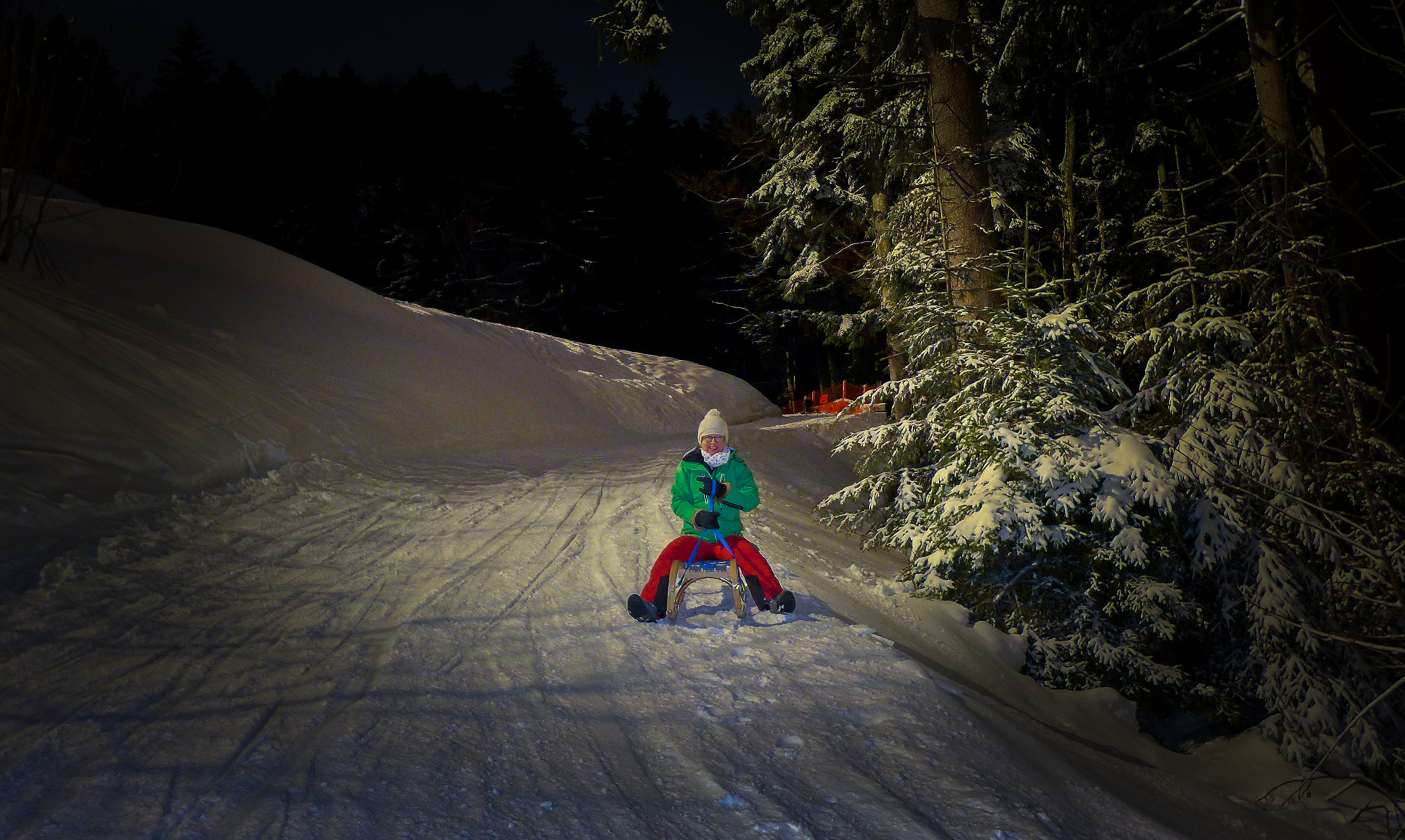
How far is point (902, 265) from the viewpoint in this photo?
7.27 meters

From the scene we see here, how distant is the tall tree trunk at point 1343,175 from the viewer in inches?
292

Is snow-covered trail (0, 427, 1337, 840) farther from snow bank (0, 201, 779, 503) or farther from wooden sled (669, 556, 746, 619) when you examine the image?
snow bank (0, 201, 779, 503)

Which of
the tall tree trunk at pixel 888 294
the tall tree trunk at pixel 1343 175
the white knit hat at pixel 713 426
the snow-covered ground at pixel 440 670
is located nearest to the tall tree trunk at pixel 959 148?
the tall tree trunk at pixel 888 294

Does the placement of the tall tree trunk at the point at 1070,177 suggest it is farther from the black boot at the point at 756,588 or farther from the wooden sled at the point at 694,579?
the wooden sled at the point at 694,579

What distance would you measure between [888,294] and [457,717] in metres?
6.66

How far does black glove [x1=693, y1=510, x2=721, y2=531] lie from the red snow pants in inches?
8.0

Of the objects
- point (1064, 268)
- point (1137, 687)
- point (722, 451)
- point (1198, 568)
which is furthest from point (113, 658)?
point (1064, 268)

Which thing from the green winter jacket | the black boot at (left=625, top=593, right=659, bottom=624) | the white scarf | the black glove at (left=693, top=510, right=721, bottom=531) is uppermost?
the white scarf

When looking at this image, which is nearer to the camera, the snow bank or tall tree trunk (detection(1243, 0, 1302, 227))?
the snow bank

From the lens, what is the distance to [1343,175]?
7.47 metres

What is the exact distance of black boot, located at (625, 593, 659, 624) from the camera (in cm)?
462

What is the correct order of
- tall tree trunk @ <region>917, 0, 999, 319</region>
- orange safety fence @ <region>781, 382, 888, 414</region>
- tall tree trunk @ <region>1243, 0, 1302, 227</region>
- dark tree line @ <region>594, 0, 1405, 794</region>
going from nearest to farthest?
dark tree line @ <region>594, 0, 1405, 794</region>
tall tree trunk @ <region>917, 0, 999, 319</region>
tall tree trunk @ <region>1243, 0, 1302, 227</region>
orange safety fence @ <region>781, 382, 888, 414</region>

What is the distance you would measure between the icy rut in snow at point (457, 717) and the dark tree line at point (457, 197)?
27.3m

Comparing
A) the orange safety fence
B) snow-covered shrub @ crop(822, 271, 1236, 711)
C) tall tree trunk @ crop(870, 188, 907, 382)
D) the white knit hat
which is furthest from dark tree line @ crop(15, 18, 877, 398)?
the white knit hat
